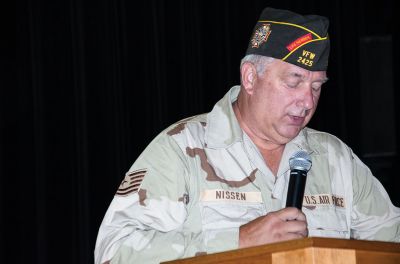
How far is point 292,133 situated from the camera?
2684 millimetres

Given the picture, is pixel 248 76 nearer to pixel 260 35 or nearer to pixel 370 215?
pixel 260 35

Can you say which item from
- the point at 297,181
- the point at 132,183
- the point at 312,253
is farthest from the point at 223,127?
the point at 312,253

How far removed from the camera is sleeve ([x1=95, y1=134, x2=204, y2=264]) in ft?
7.69

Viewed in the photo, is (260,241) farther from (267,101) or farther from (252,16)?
(252,16)

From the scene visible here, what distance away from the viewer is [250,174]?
2.69m

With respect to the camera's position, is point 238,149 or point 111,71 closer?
point 238,149

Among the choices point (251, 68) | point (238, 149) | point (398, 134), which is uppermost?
point (251, 68)

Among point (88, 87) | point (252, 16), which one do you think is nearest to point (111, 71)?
point (88, 87)

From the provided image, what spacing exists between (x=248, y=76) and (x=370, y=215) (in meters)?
0.56

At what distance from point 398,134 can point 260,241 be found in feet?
8.75

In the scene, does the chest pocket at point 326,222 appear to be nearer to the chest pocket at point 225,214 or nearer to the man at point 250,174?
the man at point 250,174

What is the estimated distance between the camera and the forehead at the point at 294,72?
104 inches

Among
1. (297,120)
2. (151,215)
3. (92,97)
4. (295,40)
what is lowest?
(151,215)

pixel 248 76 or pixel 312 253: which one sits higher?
pixel 248 76
